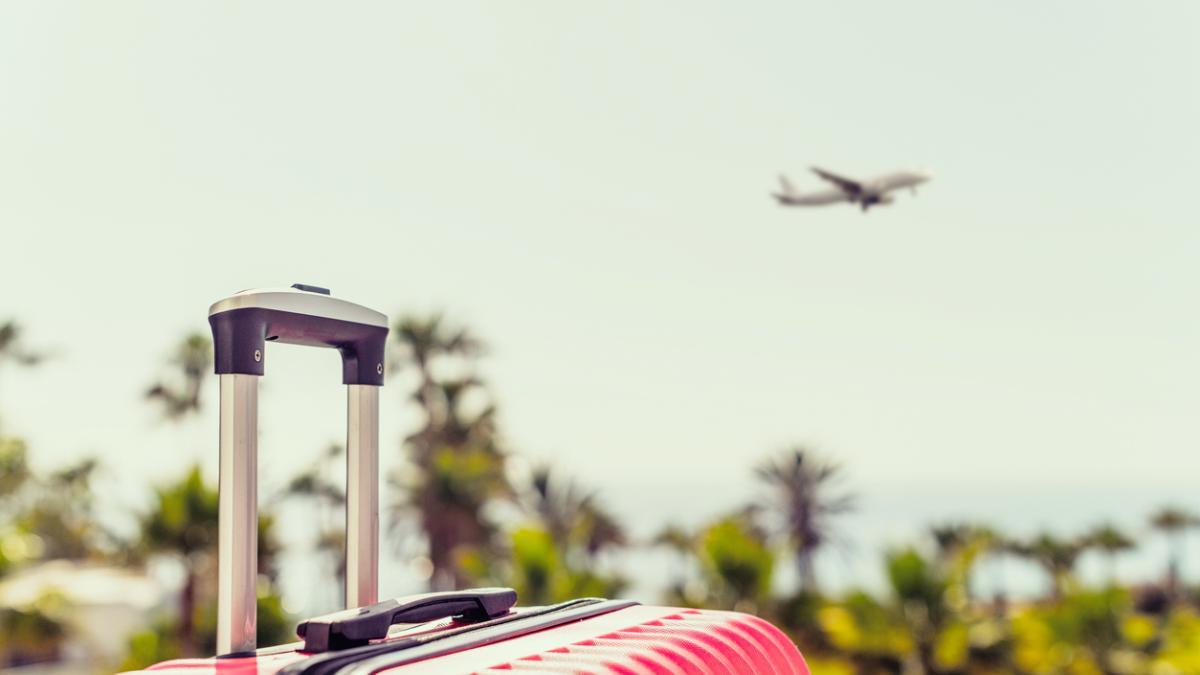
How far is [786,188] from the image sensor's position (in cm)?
451

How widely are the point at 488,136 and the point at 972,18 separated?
19.3 meters

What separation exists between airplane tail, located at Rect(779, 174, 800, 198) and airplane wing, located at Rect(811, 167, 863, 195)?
13.5 inches

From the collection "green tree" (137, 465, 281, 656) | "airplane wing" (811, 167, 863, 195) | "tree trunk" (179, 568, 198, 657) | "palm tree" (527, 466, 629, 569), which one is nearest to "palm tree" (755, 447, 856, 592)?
"palm tree" (527, 466, 629, 569)

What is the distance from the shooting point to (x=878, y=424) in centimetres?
9300

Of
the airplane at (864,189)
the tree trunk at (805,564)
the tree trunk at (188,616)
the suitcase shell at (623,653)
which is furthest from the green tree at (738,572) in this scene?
the tree trunk at (805,564)

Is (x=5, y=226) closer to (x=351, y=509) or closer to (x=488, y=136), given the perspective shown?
(x=488, y=136)

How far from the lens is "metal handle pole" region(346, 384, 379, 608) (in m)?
1.80

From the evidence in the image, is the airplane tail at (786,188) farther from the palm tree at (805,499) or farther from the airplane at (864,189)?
the palm tree at (805,499)

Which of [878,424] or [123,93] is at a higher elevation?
[123,93]

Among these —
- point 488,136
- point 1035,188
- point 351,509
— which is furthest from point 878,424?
point 351,509

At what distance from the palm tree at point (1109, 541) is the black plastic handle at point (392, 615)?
3578cm

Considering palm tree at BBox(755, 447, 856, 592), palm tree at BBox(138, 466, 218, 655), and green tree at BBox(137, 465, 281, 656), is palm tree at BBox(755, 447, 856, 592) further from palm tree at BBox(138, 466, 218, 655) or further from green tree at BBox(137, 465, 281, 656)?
palm tree at BBox(138, 466, 218, 655)

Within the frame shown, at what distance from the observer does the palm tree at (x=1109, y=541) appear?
112 ft

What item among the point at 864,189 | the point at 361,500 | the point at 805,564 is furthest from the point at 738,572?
the point at 805,564
